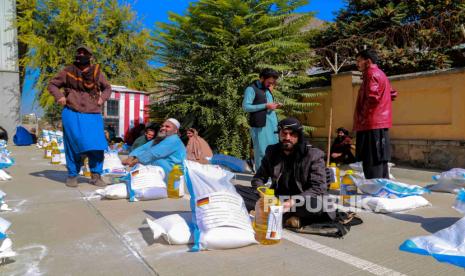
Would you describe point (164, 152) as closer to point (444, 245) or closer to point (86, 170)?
point (86, 170)

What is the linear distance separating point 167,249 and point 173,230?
0.48 feet

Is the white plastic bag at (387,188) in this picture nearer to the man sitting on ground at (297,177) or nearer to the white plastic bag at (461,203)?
the white plastic bag at (461,203)

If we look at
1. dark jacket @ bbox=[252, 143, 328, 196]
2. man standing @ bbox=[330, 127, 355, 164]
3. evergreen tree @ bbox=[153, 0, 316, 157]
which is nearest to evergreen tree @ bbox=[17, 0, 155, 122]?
evergreen tree @ bbox=[153, 0, 316, 157]

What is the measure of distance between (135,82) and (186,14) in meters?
9.22

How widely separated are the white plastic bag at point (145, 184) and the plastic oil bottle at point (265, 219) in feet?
5.84

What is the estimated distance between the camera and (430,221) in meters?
3.31

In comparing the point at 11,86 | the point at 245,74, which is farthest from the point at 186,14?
the point at 11,86

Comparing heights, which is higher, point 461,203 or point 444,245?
point 461,203

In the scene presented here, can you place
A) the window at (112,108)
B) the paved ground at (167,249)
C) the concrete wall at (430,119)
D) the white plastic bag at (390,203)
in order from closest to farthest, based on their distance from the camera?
1. the paved ground at (167,249)
2. the white plastic bag at (390,203)
3. the concrete wall at (430,119)
4. the window at (112,108)

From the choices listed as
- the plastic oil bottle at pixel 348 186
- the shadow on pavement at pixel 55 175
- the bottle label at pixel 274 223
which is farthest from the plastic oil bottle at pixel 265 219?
the shadow on pavement at pixel 55 175

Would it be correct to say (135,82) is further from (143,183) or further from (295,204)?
(295,204)

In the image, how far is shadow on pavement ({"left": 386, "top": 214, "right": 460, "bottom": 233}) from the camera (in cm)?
312


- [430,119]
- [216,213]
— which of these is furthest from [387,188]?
[430,119]

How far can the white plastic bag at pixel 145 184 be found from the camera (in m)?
4.18
